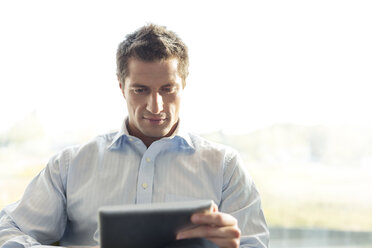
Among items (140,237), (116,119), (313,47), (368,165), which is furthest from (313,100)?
(140,237)

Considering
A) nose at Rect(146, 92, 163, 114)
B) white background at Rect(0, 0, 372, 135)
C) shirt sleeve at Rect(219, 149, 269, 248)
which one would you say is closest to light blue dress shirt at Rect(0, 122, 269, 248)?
shirt sleeve at Rect(219, 149, 269, 248)

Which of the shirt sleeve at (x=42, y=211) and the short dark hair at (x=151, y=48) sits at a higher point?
the short dark hair at (x=151, y=48)

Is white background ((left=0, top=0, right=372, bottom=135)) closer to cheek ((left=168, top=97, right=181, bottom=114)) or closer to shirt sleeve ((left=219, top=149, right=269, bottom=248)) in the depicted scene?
cheek ((left=168, top=97, right=181, bottom=114))

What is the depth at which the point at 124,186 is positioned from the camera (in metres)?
1.38

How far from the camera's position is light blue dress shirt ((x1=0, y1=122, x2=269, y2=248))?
4.41 feet

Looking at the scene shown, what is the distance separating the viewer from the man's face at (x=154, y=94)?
1.36 meters

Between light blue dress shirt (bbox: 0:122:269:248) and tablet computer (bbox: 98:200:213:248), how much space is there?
A: 0.38 meters

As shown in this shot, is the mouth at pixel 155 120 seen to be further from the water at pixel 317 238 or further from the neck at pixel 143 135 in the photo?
the water at pixel 317 238

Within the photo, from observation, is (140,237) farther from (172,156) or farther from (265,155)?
(265,155)

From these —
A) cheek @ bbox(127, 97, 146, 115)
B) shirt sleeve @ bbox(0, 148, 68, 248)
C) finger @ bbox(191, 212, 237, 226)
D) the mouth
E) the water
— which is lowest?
the water

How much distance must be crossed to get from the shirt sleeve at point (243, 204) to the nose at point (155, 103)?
279mm

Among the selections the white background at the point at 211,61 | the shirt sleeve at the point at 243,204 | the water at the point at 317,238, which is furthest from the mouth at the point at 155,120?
the water at the point at 317,238

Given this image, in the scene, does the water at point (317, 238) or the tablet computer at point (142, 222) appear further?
Result: the water at point (317, 238)

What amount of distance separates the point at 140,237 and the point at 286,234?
2.36 metres
